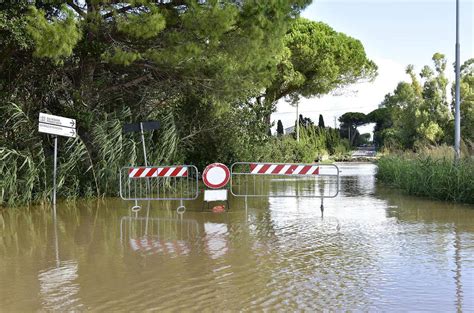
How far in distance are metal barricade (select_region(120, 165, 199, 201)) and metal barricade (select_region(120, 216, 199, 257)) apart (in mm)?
1642

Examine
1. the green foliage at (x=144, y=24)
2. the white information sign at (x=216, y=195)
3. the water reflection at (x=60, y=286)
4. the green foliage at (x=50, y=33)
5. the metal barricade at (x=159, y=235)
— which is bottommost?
the water reflection at (x=60, y=286)

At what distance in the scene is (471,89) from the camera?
120 ft

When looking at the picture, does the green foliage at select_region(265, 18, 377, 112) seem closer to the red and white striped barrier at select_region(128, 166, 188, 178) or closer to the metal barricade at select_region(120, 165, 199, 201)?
the metal barricade at select_region(120, 165, 199, 201)

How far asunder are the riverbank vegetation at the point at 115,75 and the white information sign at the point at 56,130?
680mm

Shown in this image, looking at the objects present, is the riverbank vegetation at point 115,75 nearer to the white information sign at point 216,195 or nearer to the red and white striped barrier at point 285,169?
the red and white striped barrier at point 285,169

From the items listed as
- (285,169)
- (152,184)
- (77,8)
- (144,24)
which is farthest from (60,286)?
(152,184)

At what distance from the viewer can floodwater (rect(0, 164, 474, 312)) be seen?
16.4 feet

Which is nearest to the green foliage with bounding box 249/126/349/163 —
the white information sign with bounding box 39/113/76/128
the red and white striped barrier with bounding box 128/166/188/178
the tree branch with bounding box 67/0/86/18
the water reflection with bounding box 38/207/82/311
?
the red and white striped barrier with bounding box 128/166/188/178

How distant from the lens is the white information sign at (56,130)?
1233 centimetres

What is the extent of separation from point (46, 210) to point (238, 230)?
5.33m

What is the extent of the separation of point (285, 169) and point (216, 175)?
5.45 feet

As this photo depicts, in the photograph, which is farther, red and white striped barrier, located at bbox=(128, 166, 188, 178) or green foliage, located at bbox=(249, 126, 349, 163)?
green foliage, located at bbox=(249, 126, 349, 163)

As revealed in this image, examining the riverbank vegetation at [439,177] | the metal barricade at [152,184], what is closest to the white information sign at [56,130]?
the metal barricade at [152,184]

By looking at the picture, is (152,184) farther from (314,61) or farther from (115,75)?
(314,61)
